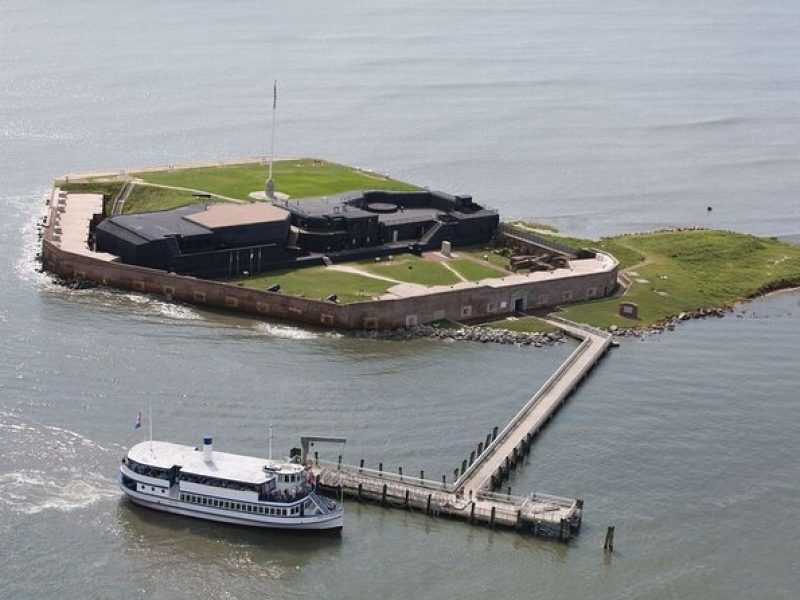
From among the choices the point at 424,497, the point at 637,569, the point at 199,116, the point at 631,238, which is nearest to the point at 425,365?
the point at 424,497

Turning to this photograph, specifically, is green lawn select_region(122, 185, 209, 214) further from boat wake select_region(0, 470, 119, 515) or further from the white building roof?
the white building roof

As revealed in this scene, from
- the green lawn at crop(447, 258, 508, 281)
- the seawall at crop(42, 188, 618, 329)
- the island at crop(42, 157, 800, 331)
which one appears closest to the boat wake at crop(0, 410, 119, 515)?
the seawall at crop(42, 188, 618, 329)

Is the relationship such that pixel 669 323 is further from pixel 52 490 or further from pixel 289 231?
pixel 52 490

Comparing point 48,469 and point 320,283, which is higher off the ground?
point 320,283

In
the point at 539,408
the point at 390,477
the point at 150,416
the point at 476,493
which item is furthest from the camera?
the point at 539,408

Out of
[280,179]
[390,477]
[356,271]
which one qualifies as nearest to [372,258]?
[356,271]
